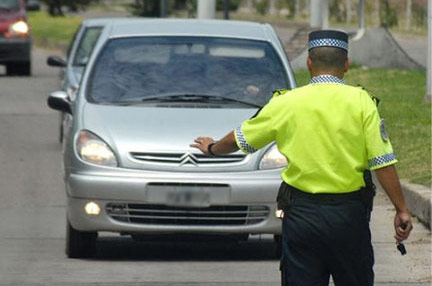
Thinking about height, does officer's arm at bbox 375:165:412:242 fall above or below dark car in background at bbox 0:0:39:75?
above

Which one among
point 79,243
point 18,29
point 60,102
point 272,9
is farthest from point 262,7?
point 79,243

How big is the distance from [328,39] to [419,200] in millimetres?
5965

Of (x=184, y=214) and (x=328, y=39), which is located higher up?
(x=328, y=39)

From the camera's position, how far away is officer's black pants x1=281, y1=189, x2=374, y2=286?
6.31 metres

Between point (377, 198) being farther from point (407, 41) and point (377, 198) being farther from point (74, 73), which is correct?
point (407, 41)

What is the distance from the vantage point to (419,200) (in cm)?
1214

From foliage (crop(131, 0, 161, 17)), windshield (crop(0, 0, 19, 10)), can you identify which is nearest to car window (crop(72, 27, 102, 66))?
windshield (crop(0, 0, 19, 10))

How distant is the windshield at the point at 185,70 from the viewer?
1098 centimetres

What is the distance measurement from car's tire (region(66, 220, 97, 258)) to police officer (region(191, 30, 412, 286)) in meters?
4.12

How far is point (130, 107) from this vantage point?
35.0ft

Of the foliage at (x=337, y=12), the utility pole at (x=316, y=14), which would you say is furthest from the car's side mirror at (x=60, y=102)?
the foliage at (x=337, y=12)

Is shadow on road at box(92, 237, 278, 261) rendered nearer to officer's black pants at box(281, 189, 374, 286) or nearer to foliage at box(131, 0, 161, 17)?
officer's black pants at box(281, 189, 374, 286)

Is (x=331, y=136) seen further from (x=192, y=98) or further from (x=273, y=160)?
(x=192, y=98)

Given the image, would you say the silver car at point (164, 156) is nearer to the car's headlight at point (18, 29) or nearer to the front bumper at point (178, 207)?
the front bumper at point (178, 207)
